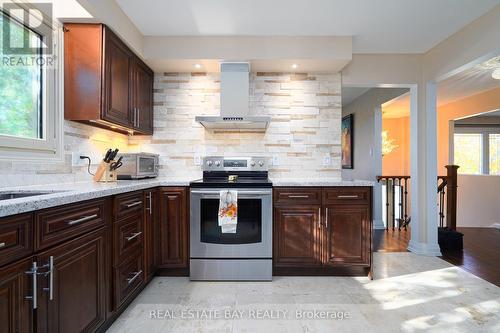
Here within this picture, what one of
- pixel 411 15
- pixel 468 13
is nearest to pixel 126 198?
pixel 411 15

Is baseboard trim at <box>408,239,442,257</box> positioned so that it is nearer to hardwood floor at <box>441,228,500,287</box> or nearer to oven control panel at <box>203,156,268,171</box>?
hardwood floor at <box>441,228,500,287</box>

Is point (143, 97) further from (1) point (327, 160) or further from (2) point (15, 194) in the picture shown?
(1) point (327, 160)

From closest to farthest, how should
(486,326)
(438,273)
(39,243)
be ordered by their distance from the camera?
1. (39,243)
2. (486,326)
3. (438,273)

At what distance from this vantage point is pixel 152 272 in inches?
90.7

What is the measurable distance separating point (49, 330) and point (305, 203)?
1.94m

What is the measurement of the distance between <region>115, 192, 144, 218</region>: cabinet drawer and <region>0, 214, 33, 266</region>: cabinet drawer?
0.66 m

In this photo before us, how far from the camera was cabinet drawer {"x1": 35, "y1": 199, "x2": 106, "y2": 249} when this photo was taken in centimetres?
108

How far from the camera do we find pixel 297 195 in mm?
2391

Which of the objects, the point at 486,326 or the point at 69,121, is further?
the point at 69,121

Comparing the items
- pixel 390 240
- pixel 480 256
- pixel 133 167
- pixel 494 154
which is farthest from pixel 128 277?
pixel 494 154

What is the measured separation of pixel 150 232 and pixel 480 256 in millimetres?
3792

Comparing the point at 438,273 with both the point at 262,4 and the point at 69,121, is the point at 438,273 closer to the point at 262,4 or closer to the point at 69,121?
the point at 262,4

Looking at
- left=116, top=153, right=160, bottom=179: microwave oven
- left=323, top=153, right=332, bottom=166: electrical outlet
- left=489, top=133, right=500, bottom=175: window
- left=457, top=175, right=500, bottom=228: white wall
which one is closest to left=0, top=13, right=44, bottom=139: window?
left=116, top=153, right=160, bottom=179: microwave oven

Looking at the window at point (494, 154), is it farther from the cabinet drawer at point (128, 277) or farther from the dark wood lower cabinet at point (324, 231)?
the cabinet drawer at point (128, 277)
